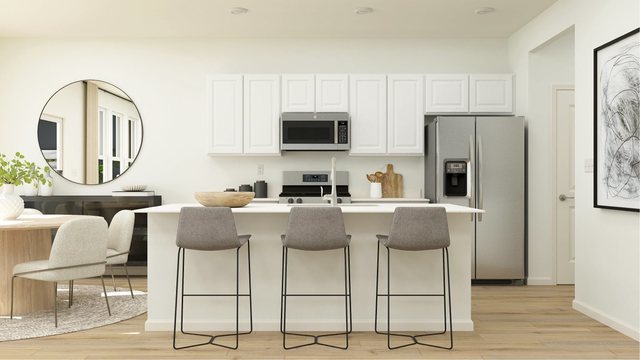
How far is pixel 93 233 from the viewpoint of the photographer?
12.6 feet

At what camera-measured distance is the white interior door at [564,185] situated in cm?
538

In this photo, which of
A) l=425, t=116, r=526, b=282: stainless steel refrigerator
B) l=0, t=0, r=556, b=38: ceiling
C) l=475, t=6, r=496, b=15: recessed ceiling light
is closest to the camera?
l=0, t=0, r=556, b=38: ceiling

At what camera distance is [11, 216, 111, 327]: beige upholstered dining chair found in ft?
12.1

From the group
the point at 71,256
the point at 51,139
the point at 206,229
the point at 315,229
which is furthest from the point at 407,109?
the point at 51,139

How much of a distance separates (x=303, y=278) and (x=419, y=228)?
0.92 metres

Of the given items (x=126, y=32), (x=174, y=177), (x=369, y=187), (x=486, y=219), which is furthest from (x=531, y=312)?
(x=126, y=32)

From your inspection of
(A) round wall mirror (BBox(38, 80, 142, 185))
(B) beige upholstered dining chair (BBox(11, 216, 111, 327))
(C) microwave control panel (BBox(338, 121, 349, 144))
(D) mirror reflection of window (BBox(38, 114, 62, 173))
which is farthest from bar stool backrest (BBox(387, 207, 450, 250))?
(D) mirror reflection of window (BBox(38, 114, 62, 173))

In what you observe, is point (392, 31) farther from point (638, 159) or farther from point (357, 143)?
point (638, 159)

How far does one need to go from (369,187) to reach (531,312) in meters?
2.32

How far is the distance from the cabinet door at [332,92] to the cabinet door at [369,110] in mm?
66

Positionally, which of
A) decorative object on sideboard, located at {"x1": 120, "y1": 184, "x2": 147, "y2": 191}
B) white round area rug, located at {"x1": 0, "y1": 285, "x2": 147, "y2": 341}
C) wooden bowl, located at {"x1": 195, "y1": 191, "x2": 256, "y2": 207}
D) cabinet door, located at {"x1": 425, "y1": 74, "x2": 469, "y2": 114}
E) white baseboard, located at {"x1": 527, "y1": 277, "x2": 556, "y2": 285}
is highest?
cabinet door, located at {"x1": 425, "y1": 74, "x2": 469, "y2": 114}

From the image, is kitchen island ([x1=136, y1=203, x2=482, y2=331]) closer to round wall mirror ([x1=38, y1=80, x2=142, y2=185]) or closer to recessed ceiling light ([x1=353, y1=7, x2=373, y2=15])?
recessed ceiling light ([x1=353, y1=7, x2=373, y2=15])

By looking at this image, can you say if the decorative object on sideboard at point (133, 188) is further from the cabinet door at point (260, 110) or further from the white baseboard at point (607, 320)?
the white baseboard at point (607, 320)

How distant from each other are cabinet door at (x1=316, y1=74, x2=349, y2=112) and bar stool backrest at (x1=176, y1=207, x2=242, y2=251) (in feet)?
8.77
